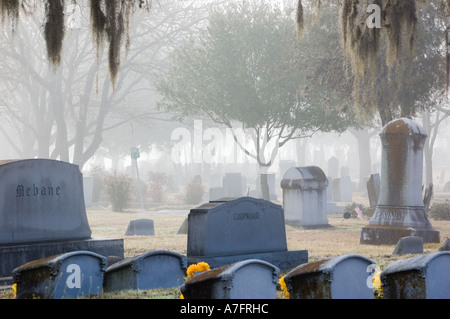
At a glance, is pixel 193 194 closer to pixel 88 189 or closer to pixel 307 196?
pixel 88 189

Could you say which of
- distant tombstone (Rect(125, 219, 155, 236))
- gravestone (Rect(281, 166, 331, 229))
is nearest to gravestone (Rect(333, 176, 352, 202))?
gravestone (Rect(281, 166, 331, 229))

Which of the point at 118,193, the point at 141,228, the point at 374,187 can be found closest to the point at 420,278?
the point at 141,228

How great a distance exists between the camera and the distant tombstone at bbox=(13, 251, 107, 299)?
7.70 metres

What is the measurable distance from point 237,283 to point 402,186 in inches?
345

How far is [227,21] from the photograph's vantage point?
28562mm

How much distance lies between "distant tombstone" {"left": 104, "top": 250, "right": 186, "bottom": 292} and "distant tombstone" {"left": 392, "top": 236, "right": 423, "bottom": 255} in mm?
4889

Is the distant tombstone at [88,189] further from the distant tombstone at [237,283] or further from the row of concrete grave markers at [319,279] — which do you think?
the distant tombstone at [237,283]

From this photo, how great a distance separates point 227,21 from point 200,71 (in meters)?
2.23

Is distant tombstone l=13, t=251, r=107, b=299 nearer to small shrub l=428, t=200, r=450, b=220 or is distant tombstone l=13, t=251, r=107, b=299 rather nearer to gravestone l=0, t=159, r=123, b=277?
gravestone l=0, t=159, r=123, b=277

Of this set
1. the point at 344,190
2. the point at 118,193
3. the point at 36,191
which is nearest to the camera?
the point at 36,191

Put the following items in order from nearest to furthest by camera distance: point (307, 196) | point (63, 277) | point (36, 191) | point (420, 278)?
point (420, 278) → point (63, 277) → point (36, 191) → point (307, 196)

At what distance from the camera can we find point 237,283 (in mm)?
6609

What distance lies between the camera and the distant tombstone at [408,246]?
12.1 meters

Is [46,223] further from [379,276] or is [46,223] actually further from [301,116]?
[301,116]
